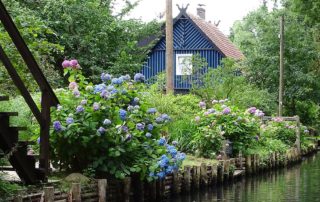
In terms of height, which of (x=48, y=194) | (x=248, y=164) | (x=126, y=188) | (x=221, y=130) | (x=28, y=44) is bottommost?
(x=248, y=164)

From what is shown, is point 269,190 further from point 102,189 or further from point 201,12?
point 201,12

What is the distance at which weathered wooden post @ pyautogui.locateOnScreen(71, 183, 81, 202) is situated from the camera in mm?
10039

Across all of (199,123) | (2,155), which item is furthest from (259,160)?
(2,155)

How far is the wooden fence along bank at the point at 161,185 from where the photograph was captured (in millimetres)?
9875

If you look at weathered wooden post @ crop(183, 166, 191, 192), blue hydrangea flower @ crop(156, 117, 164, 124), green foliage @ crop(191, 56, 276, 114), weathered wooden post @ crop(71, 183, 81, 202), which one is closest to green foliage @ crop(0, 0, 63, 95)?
blue hydrangea flower @ crop(156, 117, 164, 124)

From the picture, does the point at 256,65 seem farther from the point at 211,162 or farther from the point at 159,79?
the point at 211,162

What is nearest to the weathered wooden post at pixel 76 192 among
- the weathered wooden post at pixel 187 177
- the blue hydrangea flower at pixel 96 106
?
the blue hydrangea flower at pixel 96 106

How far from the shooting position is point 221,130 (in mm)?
18438

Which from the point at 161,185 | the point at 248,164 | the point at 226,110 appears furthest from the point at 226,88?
the point at 161,185

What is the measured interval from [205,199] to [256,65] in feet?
66.3

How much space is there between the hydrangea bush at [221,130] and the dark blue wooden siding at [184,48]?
19374 mm

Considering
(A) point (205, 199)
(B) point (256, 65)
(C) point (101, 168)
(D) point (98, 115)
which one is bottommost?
(A) point (205, 199)

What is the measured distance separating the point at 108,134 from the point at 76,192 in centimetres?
151

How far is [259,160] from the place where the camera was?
20125mm
